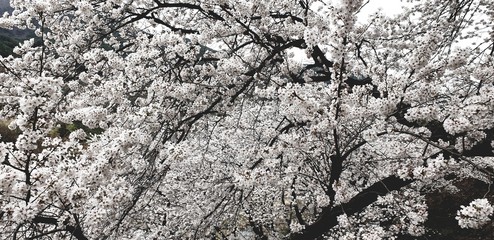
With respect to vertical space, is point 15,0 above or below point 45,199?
above

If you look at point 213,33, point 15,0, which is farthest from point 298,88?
point 15,0

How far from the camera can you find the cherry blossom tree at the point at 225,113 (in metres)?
3.36

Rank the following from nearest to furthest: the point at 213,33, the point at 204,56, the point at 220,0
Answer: the point at 220,0 → the point at 213,33 → the point at 204,56

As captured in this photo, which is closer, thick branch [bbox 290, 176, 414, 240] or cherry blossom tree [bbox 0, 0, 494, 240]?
cherry blossom tree [bbox 0, 0, 494, 240]

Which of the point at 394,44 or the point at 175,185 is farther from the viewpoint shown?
the point at 175,185

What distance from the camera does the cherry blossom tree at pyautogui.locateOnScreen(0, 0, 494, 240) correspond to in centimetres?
336

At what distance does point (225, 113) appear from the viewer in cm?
549

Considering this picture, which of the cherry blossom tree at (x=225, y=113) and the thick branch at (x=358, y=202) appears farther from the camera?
the thick branch at (x=358, y=202)

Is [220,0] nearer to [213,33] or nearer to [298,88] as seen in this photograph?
[213,33]

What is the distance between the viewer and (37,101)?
10.3ft

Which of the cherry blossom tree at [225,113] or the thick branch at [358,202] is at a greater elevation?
the cherry blossom tree at [225,113]

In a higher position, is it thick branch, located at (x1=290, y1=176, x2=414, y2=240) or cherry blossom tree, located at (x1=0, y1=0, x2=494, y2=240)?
cherry blossom tree, located at (x1=0, y1=0, x2=494, y2=240)

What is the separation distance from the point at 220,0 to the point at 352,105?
235 cm

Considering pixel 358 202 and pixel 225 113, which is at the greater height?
pixel 225 113
